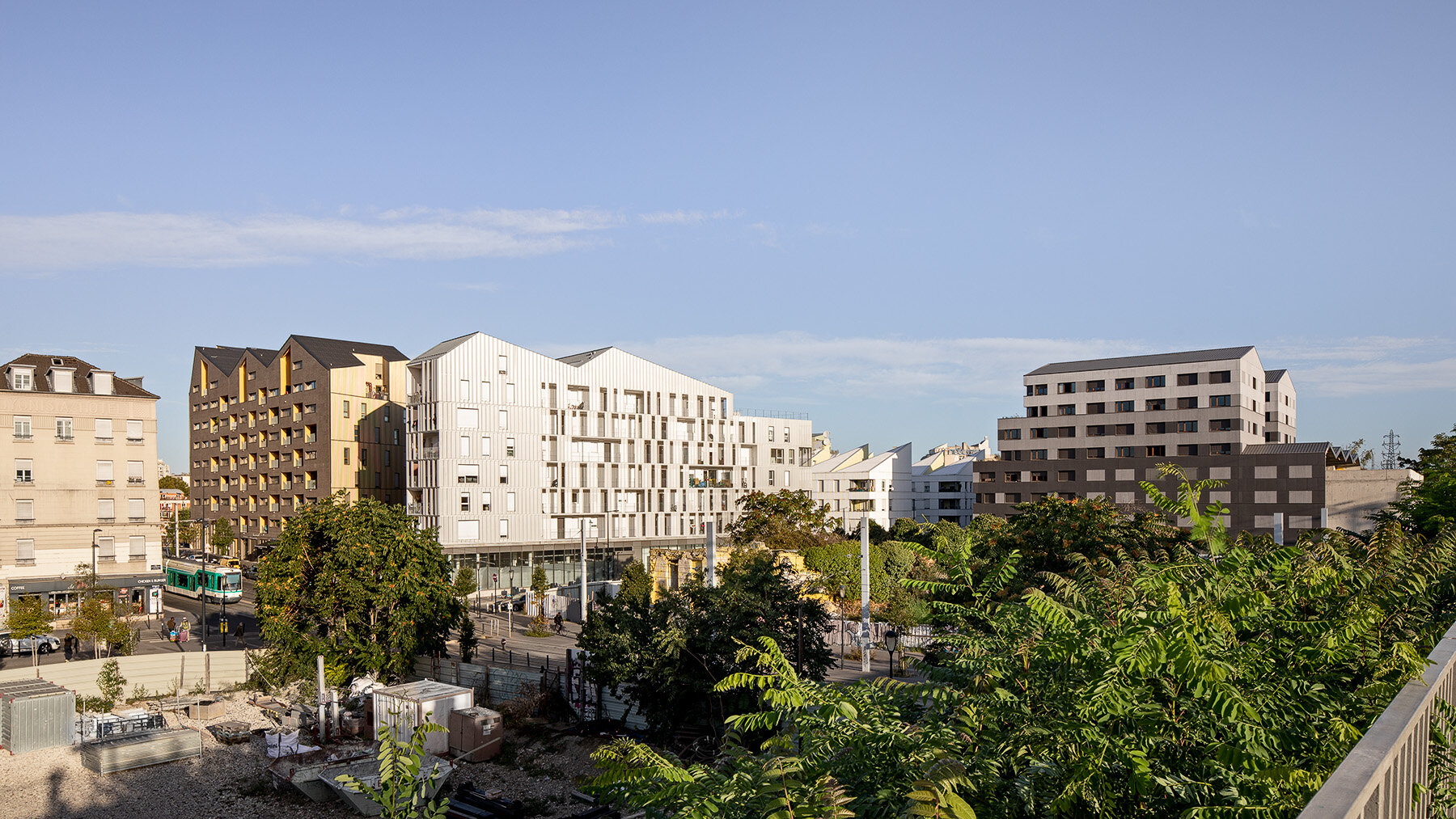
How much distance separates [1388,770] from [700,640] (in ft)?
72.4

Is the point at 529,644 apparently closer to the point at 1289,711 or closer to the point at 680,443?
the point at 680,443

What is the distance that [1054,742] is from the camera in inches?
196

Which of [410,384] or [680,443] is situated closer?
[410,384]

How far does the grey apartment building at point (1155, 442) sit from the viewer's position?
68125 millimetres

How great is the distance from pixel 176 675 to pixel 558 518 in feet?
122

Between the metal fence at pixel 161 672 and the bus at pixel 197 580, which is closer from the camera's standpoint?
the metal fence at pixel 161 672

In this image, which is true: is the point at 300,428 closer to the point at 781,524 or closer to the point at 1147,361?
the point at 781,524

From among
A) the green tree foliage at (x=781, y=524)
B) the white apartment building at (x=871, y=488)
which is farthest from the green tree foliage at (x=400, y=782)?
the white apartment building at (x=871, y=488)

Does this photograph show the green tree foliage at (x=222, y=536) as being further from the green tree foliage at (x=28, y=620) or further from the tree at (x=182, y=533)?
the green tree foliage at (x=28, y=620)

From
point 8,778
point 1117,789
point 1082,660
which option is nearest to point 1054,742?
point 1117,789

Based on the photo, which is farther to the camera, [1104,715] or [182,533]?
[182,533]

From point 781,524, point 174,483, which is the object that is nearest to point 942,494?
point 781,524

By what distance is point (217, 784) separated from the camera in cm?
2494

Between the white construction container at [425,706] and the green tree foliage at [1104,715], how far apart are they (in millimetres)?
22298
